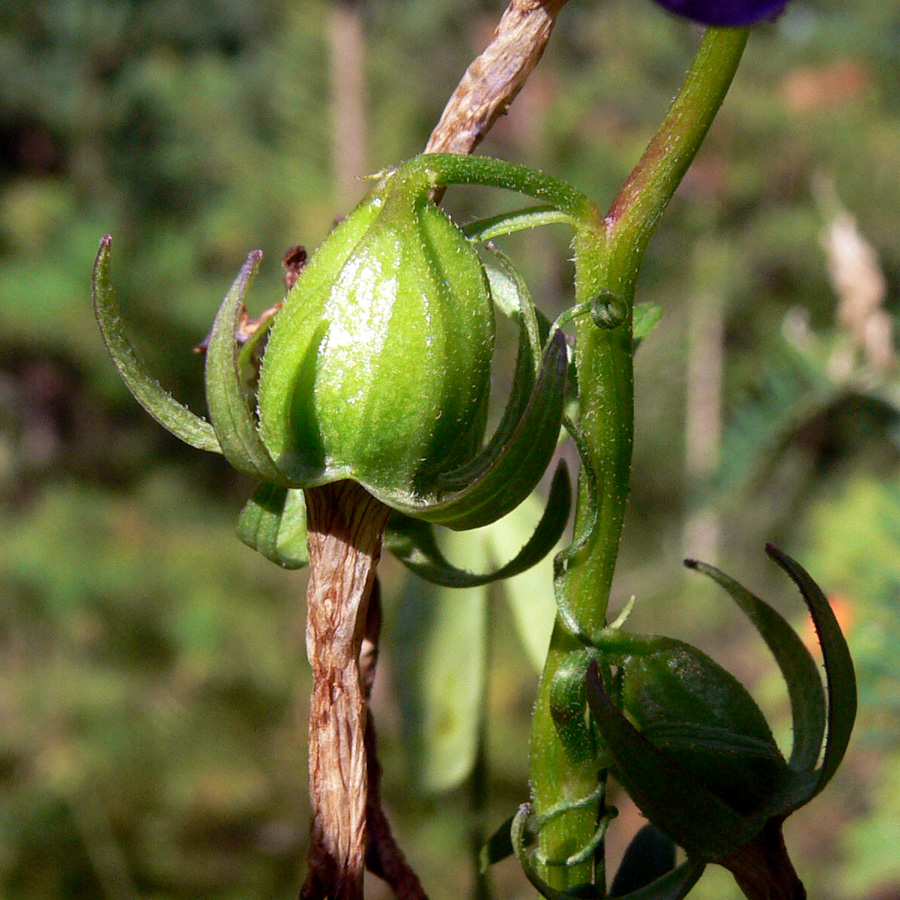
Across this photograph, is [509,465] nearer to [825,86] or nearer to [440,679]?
[440,679]

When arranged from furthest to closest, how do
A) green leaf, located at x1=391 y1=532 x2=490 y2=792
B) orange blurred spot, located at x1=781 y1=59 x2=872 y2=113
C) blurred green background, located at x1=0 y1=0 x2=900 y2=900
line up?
orange blurred spot, located at x1=781 y1=59 x2=872 y2=113 < blurred green background, located at x1=0 y1=0 x2=900 y2=900 < green leaf, located at x1=391 y1=532 x2=490 y2=792

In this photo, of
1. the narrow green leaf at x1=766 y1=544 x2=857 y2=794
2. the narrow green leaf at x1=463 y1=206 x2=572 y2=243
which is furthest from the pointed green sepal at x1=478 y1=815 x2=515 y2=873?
the narrow green leaf at x1=463 y1=206 x2=572 y2=243

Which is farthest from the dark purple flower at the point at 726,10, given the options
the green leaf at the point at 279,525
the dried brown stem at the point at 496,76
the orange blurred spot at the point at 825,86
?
the orange blurred spot at the point at 825,86

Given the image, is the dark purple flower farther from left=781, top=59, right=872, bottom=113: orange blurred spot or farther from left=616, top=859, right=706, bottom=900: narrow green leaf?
left=781, top=59, right=872, bottom=113: orange blurred spot

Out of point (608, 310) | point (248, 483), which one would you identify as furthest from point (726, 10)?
point (248, 483)

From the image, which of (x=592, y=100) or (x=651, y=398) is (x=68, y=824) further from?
(x=592, y=100)
